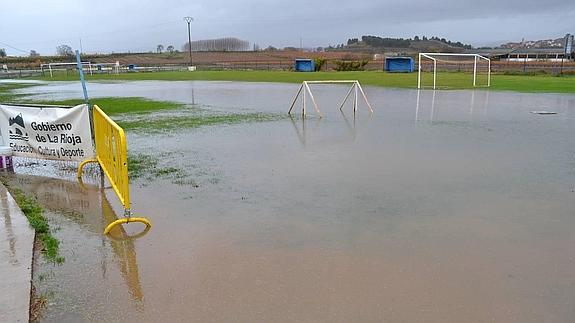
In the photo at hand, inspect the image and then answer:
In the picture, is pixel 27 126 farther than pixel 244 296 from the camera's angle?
Yes

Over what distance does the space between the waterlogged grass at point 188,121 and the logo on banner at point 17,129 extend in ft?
14.6

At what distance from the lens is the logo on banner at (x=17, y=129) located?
8.67 meters

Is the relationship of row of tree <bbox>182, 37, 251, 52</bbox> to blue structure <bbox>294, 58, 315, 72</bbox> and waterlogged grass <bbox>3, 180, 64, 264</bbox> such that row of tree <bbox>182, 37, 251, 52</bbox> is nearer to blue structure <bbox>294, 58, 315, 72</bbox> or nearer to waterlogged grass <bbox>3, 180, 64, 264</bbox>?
blue structure <bbox>294, 58, 315, 72</bbox>

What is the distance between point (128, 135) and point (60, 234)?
285 inches

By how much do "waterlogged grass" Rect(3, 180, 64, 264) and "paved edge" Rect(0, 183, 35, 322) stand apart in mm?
85

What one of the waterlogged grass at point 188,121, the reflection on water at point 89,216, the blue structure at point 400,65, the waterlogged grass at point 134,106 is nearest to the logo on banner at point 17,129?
the reflection on water at point 89,216

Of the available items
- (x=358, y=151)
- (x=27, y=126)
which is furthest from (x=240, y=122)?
(x=27, y=126)

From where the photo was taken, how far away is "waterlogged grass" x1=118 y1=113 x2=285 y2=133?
13727mm

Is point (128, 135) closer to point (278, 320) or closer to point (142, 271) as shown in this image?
point (142, 271)

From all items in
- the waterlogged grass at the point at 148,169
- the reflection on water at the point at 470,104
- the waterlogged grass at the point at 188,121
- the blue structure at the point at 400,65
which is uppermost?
the blue structure at the point at 400,65

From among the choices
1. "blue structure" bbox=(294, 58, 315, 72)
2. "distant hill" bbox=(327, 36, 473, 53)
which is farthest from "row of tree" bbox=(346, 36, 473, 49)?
"blue structure" bbox=(294, 58, 315, 72)

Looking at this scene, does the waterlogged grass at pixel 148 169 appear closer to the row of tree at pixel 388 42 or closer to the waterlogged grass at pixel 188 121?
the waterlogged grass at pixel 188 121

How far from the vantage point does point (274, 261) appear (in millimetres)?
4797

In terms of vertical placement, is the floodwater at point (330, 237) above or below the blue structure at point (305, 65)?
below
